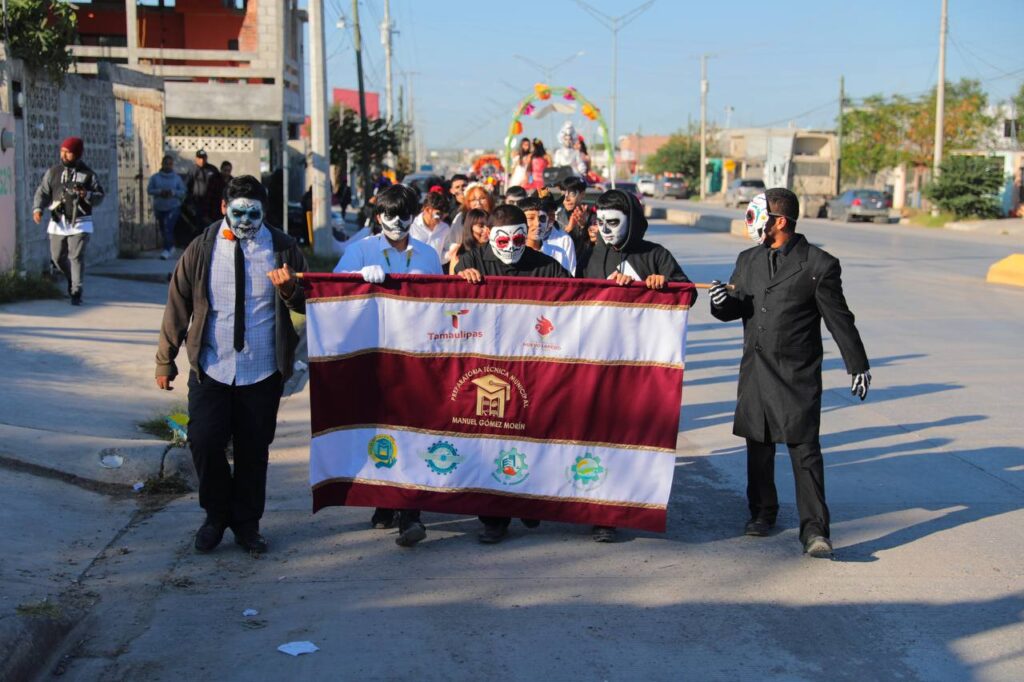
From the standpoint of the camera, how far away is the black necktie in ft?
19.8

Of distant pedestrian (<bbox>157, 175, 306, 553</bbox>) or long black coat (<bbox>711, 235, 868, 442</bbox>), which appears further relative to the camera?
long black coat (<bbox>711, 235, 868, 442</bbox>)

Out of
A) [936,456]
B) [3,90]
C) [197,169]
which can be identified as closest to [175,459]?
[936,456]

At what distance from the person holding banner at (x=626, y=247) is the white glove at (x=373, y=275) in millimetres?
1296

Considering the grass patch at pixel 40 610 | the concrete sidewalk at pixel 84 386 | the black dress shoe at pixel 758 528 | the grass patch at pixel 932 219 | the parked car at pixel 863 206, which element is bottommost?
the black dress shoe at pixel 758 528

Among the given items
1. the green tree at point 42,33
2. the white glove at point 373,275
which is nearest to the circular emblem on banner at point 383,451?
the white glove at point 373,275

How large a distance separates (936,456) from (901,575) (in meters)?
2.88

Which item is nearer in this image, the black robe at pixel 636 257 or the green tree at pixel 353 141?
the black robe at pixel 636 257

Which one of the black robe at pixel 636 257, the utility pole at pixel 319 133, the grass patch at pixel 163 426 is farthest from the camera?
the utility pole at pixel 319 133

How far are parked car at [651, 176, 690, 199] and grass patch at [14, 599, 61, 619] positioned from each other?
8674 cm

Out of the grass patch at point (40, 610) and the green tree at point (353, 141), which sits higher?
the green tree at point (353, 141)

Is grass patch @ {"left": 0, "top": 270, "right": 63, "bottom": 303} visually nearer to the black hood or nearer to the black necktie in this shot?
the black necktie

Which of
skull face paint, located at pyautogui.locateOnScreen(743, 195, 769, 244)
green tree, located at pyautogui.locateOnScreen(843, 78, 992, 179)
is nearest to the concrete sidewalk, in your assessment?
skull face paint, located at pyautogui.locateOnScreen(743, 195, 769, 244)

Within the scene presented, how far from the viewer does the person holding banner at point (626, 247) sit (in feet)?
22.5

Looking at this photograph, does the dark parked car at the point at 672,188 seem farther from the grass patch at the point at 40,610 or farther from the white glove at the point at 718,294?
the grass patch at the point at 40,610
